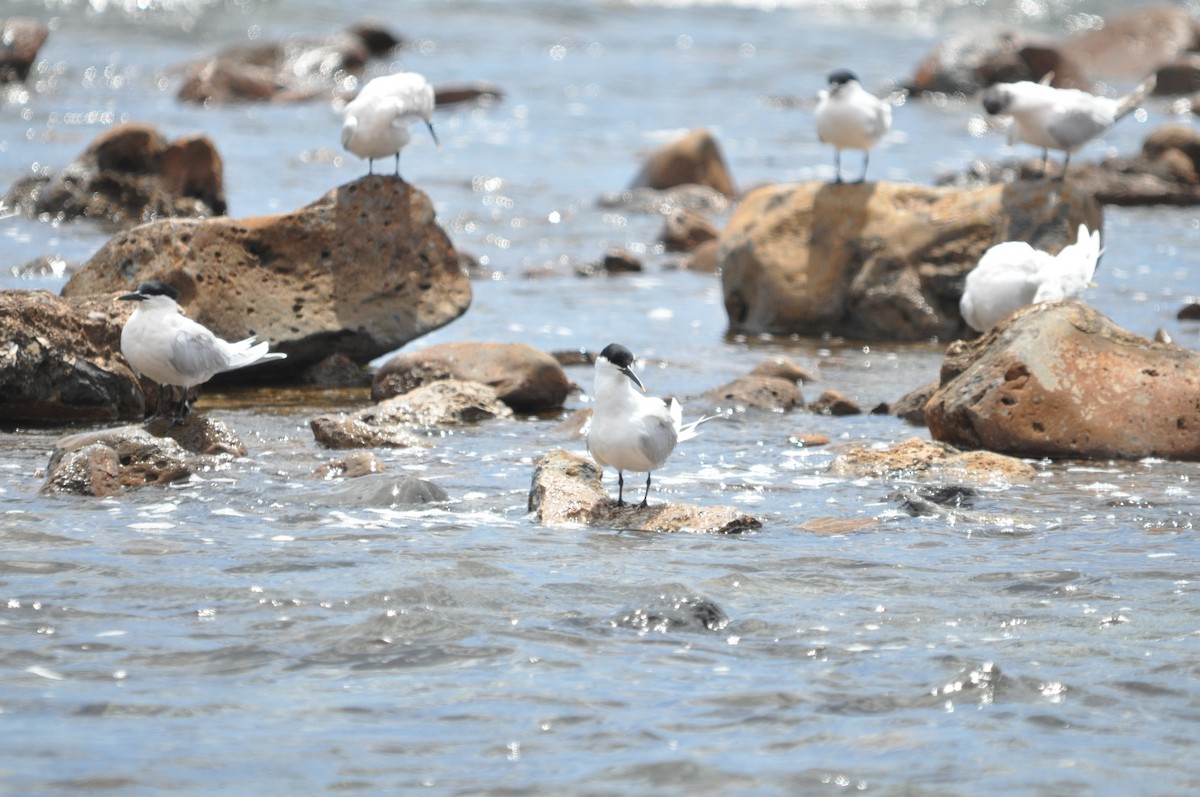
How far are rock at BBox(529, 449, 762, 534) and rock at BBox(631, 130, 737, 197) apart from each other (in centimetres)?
1194

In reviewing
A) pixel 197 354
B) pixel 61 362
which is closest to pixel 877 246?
pixel 197 354

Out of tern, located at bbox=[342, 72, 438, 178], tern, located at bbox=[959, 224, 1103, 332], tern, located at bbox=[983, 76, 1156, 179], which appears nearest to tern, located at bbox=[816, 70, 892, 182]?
tern, located at bbox=[983, 76, 1156, 179]

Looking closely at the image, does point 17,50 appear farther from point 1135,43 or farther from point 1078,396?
point 1078,396

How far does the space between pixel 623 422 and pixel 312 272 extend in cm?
410

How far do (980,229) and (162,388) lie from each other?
625cm

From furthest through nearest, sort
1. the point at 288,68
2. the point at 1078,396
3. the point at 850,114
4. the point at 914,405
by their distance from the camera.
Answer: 1. the point at 288,68
2. the point at 850,114
3. the point at 914,405
4. the point at 1078,396

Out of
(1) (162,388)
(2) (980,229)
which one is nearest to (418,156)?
(2) (980,229)

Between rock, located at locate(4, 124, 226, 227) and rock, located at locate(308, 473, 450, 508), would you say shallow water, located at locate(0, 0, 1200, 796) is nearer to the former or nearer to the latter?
rock, located at locate(308, 473, 450, 508)

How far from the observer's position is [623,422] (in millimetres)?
6816

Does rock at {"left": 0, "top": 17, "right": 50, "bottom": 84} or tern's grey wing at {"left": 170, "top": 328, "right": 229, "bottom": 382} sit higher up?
rock at {"left": 0, "top": 17, "right": 50, "bottom": 84}

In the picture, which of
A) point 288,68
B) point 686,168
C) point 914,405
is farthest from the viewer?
point 288,68

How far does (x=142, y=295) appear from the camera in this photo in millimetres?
8156

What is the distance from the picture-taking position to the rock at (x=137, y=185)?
622 inches

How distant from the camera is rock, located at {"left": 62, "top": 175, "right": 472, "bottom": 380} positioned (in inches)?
392
